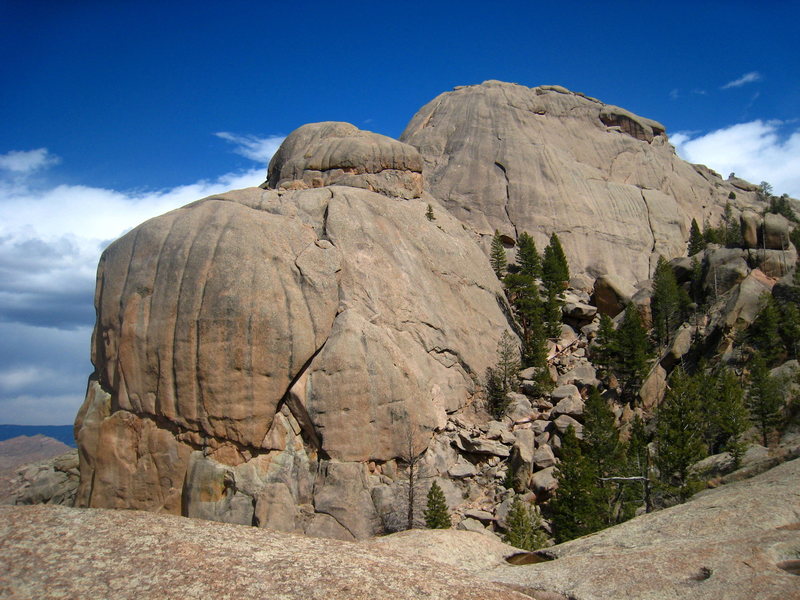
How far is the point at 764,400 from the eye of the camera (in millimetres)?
36656

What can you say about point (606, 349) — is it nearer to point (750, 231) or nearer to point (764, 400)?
point (764, 400)

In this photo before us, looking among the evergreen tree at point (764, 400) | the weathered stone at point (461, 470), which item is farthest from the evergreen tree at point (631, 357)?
the weathered stone at point (461, 470)

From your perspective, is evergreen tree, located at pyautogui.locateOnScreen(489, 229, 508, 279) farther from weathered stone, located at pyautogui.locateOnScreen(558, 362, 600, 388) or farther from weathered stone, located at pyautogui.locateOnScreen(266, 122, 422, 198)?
weathered stone, located at pyautogui.locateOnScreen(558, 362, 600, 388)

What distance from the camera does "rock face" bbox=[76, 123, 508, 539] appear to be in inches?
1393

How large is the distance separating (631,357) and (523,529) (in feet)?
65.8

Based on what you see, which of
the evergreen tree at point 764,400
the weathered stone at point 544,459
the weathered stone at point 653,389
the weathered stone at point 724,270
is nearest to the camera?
the evergreen tree at point 764,400

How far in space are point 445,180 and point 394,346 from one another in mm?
32748

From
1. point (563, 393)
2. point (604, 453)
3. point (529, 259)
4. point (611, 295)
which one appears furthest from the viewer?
point (611, 295)

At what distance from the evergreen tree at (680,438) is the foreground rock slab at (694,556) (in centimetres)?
1731

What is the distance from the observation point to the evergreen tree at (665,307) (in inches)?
2056

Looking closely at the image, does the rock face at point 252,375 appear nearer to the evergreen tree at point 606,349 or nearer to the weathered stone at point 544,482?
the weathered stone at point 544,482

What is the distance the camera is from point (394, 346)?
1606 inches

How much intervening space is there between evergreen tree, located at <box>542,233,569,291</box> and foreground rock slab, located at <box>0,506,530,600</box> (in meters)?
47.4

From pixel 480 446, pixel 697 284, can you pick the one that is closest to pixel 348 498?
pixel 480 446
